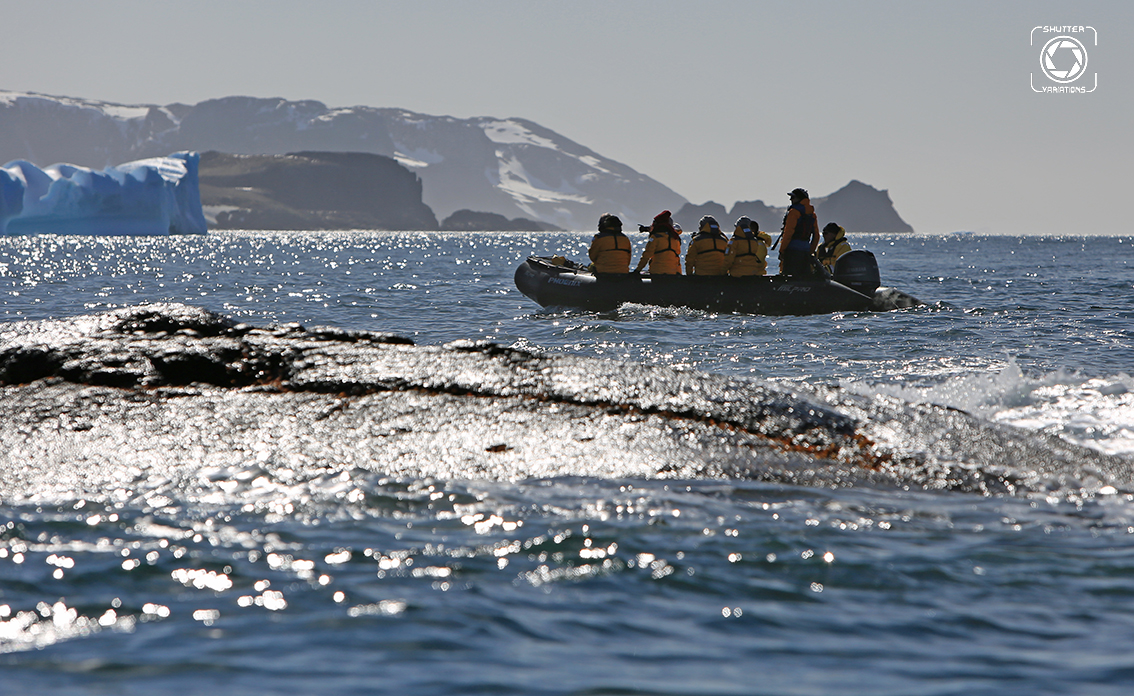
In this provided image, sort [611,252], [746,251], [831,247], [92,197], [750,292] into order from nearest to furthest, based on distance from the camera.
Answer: [750,292] → [746,251] → [611,252] → [831,247] → [92,197]

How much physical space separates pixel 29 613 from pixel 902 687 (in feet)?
10.3

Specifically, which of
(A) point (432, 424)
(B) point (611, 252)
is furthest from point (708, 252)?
(A) point (432, 424)

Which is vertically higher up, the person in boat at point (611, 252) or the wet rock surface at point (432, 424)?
the person in boat at point (611, 252)

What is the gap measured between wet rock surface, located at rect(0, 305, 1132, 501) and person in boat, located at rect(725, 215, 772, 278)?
1064cm

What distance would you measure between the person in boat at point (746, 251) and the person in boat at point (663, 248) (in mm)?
1002

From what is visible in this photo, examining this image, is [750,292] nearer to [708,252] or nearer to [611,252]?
[708,252]

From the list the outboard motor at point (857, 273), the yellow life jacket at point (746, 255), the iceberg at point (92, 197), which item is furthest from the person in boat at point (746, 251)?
the iceberg at point (92, 197)

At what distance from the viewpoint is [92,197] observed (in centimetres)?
6812

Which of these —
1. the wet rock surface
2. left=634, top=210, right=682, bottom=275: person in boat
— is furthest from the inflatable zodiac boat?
the wet rock surface

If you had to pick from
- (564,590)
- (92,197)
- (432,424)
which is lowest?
(564,590)

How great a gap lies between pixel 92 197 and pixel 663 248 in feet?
211

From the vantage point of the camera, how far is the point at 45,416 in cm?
554

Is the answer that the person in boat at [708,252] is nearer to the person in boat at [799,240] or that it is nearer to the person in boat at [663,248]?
the person in boat at [663,248]

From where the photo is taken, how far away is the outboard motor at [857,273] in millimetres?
16906
